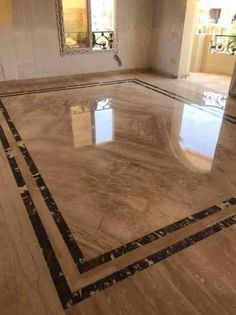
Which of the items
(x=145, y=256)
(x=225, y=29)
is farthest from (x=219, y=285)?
(x=225, y=29)

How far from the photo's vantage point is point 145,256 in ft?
5.14

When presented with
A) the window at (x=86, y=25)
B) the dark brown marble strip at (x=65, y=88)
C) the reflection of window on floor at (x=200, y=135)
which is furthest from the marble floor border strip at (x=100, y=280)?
the window at (x=86, y=25)

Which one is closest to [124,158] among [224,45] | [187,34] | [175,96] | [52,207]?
[52,207]

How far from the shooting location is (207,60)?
618 centimetres

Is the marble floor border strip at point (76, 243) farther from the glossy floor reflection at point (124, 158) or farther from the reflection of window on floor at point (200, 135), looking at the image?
the reflection of window on floor at point (200, 135)

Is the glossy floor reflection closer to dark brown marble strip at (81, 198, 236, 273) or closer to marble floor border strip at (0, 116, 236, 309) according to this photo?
dark brown marble strip at (81, 198, 236, 273)

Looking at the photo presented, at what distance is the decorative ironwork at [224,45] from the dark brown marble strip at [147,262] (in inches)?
206

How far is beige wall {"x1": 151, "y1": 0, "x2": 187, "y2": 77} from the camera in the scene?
5105 mm

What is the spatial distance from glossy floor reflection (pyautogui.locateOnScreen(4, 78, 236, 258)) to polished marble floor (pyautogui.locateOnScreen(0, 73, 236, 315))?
1 cm

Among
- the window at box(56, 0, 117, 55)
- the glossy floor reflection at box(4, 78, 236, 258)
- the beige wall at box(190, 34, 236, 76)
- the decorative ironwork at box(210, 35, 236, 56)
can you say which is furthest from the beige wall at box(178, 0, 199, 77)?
the glossy floor reflection at box(4, 78, 236, 258)

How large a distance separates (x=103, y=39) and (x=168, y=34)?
4.34 ft

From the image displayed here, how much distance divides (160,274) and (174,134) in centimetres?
191

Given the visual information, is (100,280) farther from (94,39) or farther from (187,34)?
(187,34)

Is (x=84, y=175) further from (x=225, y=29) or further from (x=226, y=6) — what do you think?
(x=226, y=6)
